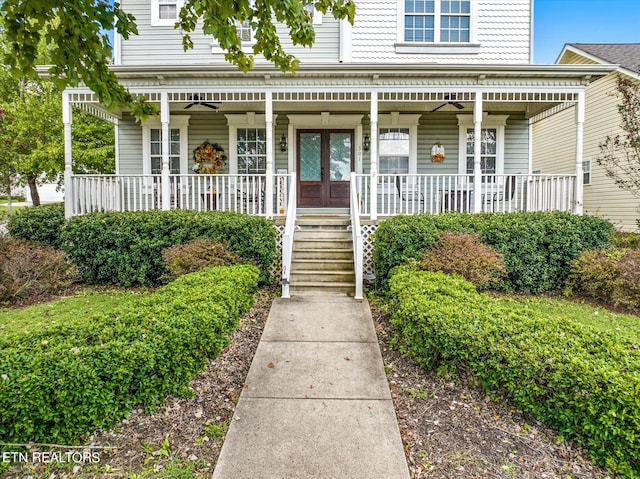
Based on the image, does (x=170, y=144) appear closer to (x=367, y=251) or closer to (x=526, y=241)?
(x=367, y=251)

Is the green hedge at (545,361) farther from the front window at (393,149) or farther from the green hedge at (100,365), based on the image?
the front window at (393,149)

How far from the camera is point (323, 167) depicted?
34.1 feet

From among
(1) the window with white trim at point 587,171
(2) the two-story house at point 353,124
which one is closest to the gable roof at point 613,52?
(1) the window with white trim at point 587,171

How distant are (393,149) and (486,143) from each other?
2558 mm

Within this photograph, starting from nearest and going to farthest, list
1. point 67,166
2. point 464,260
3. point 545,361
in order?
point 545,361 < point 464,260 < point 67,166

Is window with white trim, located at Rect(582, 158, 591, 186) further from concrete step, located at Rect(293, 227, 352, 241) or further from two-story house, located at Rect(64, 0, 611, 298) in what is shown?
concrete step, located at Rect(293, 227, 352, 241)

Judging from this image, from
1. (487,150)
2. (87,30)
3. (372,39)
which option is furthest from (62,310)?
(487,150)

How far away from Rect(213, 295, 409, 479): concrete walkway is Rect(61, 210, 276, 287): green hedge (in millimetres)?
2062

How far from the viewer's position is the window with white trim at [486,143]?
10.2 meters

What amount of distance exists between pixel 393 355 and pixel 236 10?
13.3 ft

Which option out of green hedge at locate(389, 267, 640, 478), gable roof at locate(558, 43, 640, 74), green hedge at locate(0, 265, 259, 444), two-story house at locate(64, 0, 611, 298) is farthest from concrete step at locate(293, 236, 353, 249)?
gable roof at locate(558, 43, 640, 74)

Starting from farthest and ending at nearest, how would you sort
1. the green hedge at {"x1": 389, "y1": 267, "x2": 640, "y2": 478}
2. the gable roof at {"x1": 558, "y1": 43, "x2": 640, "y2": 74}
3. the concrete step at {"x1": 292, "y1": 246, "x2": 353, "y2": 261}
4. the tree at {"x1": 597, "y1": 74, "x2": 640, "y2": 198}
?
the gable roof at {"x1": 558, "y1": 43, "x2": 640, "y2": 74} → the tree at {"x1": 597, "y1": 74, "x2": 640, "y2": 198} → the concrete step at {"x1": 292, "y1": 246, "x2": 353, "y2": 261} → the green hedge at {"x1": 389, "y1": 267, "x2": 640, "y2": 478}

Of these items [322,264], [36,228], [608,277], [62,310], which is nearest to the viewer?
[62,310]

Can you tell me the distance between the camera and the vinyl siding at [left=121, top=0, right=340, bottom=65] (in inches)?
395
